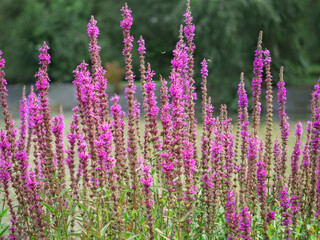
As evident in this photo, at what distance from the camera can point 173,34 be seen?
67.4ft

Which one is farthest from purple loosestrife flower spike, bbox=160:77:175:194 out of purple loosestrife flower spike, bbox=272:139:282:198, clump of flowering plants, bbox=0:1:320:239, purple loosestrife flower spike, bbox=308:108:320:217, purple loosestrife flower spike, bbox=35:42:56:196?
purple loosestrife flower spike, bbox=272:139:282:198

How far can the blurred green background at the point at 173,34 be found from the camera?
17.9 metres

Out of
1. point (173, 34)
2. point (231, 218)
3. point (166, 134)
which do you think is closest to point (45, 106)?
point (166, 134)

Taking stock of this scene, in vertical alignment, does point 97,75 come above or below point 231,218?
above

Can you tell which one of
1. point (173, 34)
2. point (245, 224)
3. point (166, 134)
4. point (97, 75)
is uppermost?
point (173, 34)

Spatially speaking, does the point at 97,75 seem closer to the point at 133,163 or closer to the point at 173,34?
the point at 133,163

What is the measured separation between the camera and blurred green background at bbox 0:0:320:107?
58.6ft

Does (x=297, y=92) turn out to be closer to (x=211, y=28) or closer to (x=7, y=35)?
(x=211, y=28)

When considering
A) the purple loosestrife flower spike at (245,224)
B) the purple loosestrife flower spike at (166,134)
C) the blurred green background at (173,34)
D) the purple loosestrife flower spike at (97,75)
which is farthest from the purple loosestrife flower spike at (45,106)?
the blurred green background at (173,34)

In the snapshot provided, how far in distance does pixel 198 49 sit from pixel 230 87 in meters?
2.15

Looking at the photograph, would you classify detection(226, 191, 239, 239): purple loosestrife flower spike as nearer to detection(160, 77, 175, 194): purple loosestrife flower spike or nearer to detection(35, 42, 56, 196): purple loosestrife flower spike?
detection(160, 77, 175, 194): purple loosestrife flower spike

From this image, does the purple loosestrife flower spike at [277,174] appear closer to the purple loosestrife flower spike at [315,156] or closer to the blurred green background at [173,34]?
the purple loosestrife flower spike at [315,156]

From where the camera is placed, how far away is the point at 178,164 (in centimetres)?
343

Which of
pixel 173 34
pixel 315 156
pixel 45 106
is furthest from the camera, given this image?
pixel 173 34
